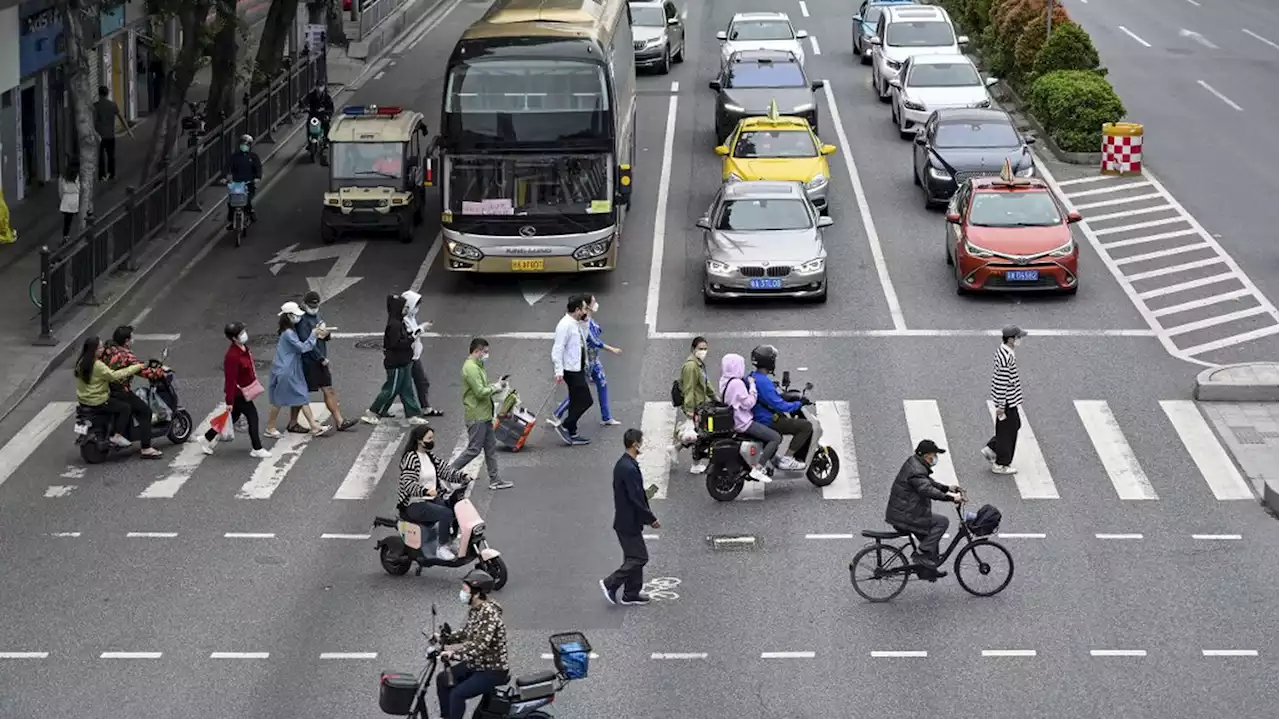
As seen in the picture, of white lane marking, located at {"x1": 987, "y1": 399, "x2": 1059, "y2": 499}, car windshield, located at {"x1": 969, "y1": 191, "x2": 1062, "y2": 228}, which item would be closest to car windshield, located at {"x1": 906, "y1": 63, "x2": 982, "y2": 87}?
car windshield, located at {"x1": 969, "y1": 191, "x2": 1062, "y2": 228}

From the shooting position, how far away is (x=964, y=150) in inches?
1451

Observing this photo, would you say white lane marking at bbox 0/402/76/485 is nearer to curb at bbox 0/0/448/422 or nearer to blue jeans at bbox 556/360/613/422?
curb at bbox 0/0/448/422

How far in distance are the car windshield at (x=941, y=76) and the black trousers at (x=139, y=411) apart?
2285cm

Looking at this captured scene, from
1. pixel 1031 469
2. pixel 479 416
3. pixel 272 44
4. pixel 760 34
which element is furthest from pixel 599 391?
pixel 760 34

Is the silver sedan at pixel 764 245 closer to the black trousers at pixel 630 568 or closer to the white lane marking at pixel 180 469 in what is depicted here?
the white lane marking at pixel 180 469

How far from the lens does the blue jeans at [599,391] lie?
25.1 metres

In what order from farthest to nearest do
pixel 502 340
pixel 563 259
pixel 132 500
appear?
pixel 563 259
pixel 502 340
pixel 132 500

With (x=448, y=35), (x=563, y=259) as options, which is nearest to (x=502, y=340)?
(x=563, y=259)

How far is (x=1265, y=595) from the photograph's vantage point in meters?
19.5

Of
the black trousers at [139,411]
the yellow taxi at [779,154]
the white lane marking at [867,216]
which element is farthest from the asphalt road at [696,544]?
the yellow taxi at [779,154]

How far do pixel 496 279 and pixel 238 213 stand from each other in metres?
5.47

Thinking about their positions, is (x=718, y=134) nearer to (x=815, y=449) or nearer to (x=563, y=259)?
(x=563, y=259)

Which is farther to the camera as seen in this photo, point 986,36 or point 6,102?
point 986,36

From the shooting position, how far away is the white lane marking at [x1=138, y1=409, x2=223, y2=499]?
23094 millimetres
